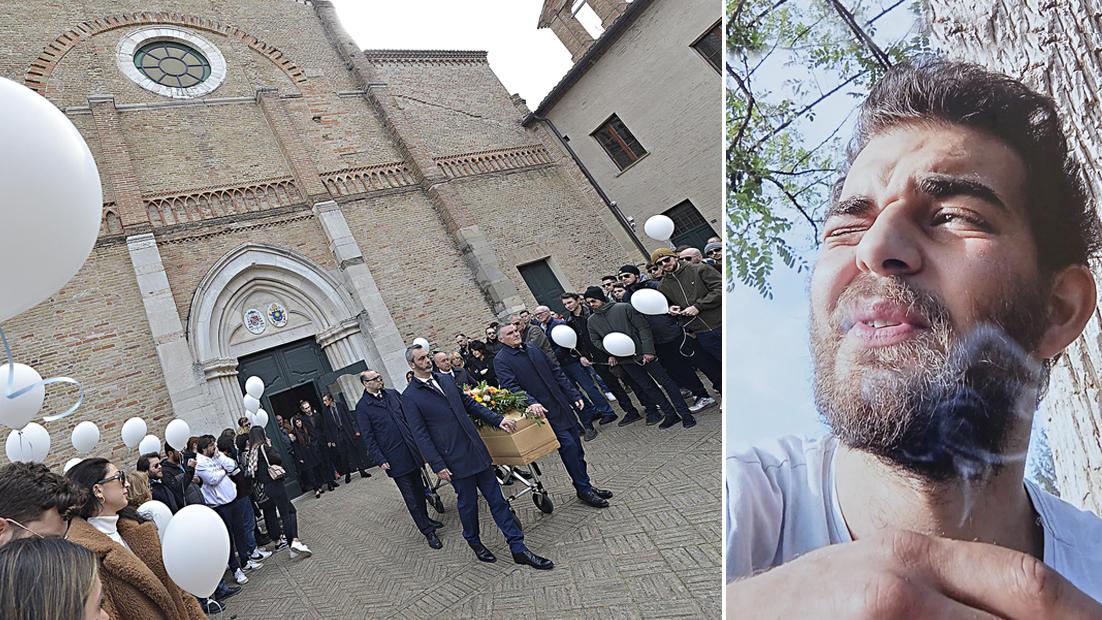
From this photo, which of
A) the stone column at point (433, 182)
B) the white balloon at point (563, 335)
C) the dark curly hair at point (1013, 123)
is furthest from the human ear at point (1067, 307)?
the stone column at point (433, 182)

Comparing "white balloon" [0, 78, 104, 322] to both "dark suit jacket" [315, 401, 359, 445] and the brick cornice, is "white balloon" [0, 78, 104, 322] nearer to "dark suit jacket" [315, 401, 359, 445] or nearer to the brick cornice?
"dark suit jacket" [315, 401, 359, 445]

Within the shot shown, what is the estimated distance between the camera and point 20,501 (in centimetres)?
194

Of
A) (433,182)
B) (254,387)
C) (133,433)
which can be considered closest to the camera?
(133,433)

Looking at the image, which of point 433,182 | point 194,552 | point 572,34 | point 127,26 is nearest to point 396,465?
point 194,552

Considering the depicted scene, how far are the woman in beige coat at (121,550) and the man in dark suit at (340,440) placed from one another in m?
7.07

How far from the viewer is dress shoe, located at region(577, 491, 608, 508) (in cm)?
441

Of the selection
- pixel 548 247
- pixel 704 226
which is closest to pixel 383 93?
pixel 548 247

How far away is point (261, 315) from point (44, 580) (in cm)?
1077

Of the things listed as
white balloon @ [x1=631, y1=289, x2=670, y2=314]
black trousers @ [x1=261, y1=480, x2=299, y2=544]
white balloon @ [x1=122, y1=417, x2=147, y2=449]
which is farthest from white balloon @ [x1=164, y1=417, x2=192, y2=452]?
white balloon @ [x1=631, y1=289, x2=670, y2=314]

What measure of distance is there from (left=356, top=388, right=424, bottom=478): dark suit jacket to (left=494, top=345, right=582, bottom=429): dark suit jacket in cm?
113

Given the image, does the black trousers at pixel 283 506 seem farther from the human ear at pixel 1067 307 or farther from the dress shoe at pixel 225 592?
the human ear at pixel 1067 307

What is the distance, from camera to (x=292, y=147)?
39.8 ft

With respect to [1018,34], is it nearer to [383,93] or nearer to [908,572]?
[908,572]

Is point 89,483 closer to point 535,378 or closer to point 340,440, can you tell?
point 535,378
